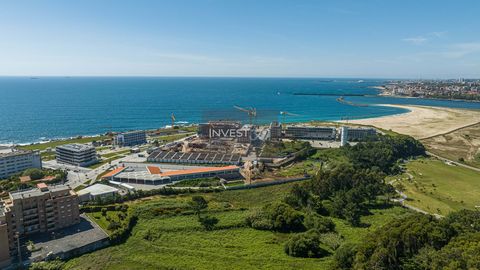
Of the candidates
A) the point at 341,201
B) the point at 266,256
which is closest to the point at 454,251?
the point at 266,256

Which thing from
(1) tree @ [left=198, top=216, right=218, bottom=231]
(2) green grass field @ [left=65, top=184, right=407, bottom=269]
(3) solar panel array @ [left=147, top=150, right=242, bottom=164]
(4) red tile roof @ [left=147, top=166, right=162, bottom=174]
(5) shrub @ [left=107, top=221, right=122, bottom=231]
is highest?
(3) solar panel array @ [left=147, top=150, right=242, bottom=164]

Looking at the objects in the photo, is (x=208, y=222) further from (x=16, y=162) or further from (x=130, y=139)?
(x=130, y=139)

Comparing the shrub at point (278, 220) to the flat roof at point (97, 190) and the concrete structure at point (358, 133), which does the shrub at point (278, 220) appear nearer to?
the flat roof at point (97, 190)

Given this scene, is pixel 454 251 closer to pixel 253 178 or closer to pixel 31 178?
pixel 253 178

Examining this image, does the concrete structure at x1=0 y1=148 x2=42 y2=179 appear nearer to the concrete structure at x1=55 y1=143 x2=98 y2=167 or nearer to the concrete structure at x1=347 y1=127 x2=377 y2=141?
the concrete structure at x1=55 y1=143 x2=98 y2=167

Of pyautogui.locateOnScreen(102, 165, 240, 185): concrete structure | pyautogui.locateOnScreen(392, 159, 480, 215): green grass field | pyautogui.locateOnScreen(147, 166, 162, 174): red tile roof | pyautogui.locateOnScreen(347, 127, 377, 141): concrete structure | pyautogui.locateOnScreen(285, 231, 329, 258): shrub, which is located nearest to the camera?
pyautogui.locateOnScreen(285, 231, 329, 258): shrub

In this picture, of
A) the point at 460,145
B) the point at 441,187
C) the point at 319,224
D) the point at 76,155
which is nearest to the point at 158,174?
the point at 76,155

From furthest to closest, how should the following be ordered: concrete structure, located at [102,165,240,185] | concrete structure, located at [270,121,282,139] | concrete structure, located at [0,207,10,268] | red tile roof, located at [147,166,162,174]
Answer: concrete structure, located at [270,121,282,139] < red tile roof, located at [147,166,162,174] < concrete structure, located at [102,165,240,185] < concrete structure, located at [0,207,10,268]

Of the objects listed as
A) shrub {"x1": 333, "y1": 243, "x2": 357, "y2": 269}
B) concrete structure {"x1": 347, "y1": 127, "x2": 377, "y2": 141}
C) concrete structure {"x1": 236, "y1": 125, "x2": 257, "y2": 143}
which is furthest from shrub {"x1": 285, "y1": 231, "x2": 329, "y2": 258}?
concrete structure {"x1": 347, "y1": 127, "x2": 377, "y2": 141}
